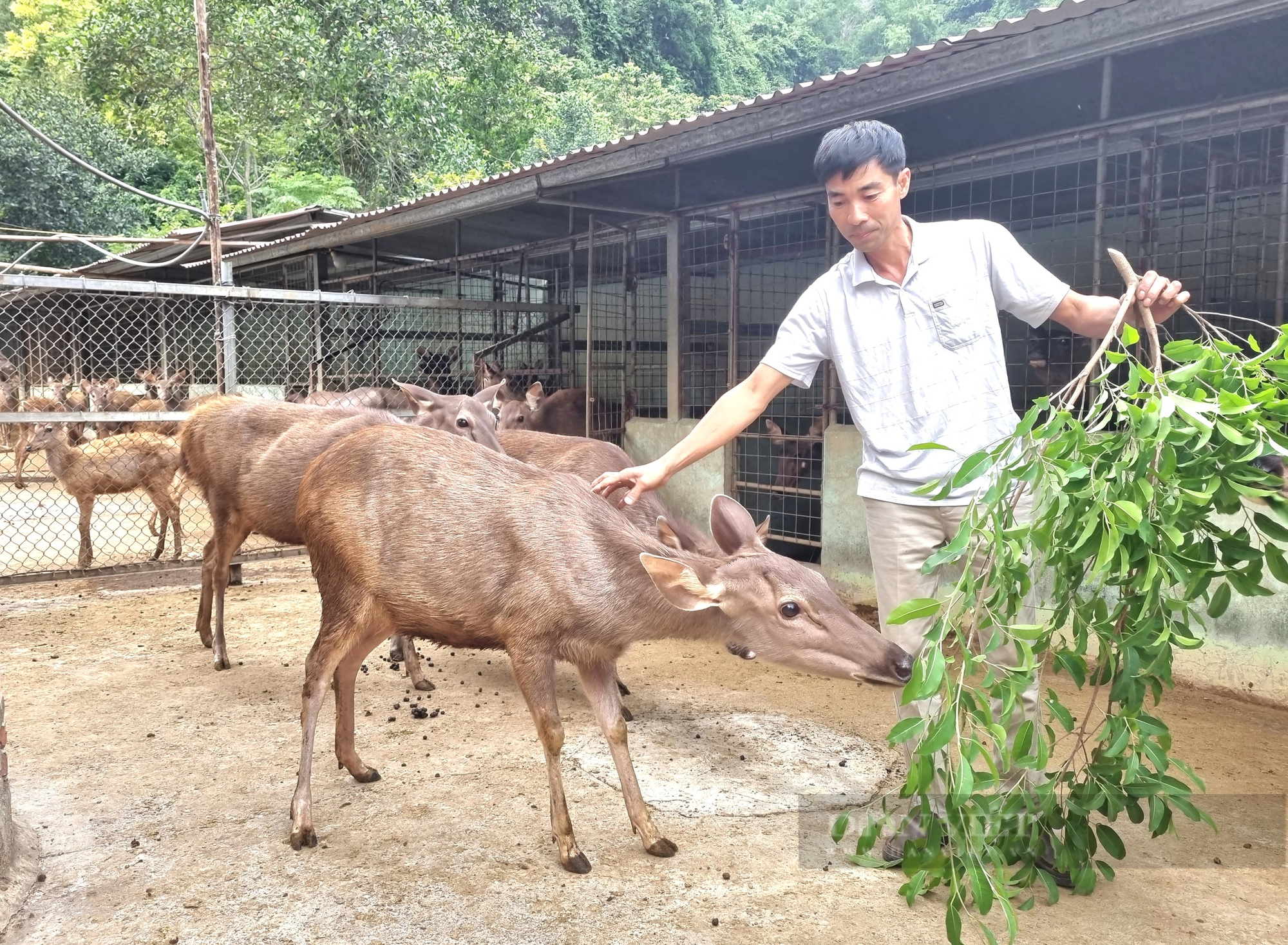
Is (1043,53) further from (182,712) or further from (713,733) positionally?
(182,712)

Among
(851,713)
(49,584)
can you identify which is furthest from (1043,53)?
(49,584)

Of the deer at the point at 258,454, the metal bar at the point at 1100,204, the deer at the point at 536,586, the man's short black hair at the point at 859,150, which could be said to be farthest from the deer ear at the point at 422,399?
the metal bar at the point at 1100,204

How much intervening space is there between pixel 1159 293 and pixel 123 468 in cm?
946

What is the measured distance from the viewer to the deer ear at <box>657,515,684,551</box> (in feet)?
11.8

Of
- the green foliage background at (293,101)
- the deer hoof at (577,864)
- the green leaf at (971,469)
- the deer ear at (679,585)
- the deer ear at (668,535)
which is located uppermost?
the green foliage background at (293,101)

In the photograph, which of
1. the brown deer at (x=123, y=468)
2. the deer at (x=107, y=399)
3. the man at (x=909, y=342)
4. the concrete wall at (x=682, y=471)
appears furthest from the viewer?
the deer at (x=107, y=399)

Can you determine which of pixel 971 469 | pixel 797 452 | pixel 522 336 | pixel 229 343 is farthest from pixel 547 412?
pixel 971 469

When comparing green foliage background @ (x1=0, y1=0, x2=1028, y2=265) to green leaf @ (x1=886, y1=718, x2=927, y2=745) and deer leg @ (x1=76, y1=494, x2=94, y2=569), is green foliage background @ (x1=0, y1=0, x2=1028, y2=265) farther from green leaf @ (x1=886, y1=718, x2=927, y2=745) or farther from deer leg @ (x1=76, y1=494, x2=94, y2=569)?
green leaf @ (x1=886, y1=718, x2=927, y2=745)

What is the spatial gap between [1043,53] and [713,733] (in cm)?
368

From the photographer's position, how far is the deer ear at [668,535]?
3609mm

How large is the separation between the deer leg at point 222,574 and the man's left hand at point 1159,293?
17.2ft

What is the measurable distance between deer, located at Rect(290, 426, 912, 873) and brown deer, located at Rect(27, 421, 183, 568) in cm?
611

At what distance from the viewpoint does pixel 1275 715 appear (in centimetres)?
508

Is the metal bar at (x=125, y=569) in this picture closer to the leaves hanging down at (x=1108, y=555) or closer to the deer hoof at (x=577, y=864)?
the deer hoof at (x=577, y=864)
